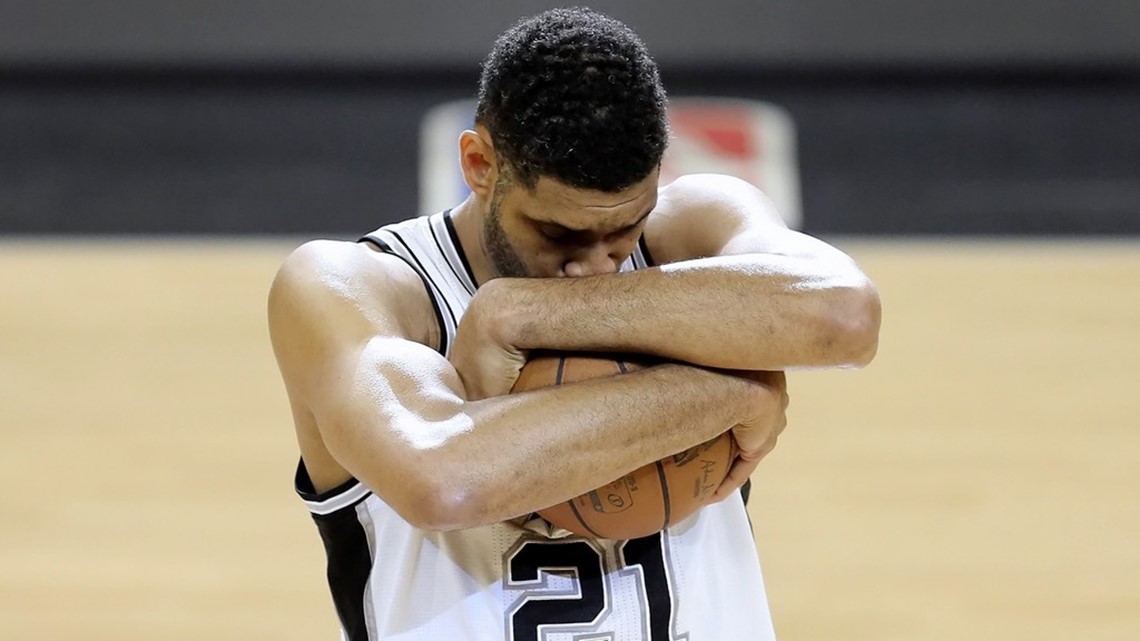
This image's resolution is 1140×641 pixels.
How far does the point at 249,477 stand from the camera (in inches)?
195

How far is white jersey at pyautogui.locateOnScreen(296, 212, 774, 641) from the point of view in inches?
86.0

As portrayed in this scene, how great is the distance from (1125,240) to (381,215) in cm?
314

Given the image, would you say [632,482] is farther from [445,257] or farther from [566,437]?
[445,257]

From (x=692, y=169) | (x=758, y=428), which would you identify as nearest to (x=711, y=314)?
(x=758, y=428)

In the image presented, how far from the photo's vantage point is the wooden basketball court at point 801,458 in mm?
4391

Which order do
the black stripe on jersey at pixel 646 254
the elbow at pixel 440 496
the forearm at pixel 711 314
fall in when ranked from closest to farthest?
the elbow at pixel 440 496 < the forearm at pixel 711 314 < the black stripe on jersey at pixel 646 254

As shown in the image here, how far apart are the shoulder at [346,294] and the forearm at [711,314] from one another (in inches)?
7.9

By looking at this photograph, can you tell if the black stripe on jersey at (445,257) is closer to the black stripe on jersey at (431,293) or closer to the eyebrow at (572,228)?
the black stripe on jersey at (431,293)

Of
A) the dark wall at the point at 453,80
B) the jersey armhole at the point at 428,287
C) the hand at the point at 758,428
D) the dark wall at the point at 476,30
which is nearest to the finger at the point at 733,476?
the hand at the point at 758,428

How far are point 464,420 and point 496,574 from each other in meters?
0.38

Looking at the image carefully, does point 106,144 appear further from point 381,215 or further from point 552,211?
point 552,211

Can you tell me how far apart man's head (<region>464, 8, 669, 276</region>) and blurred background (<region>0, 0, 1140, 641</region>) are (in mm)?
2413

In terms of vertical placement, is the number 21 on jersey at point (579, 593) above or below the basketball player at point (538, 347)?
below

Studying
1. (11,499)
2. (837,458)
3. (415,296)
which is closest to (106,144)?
(11,499)
